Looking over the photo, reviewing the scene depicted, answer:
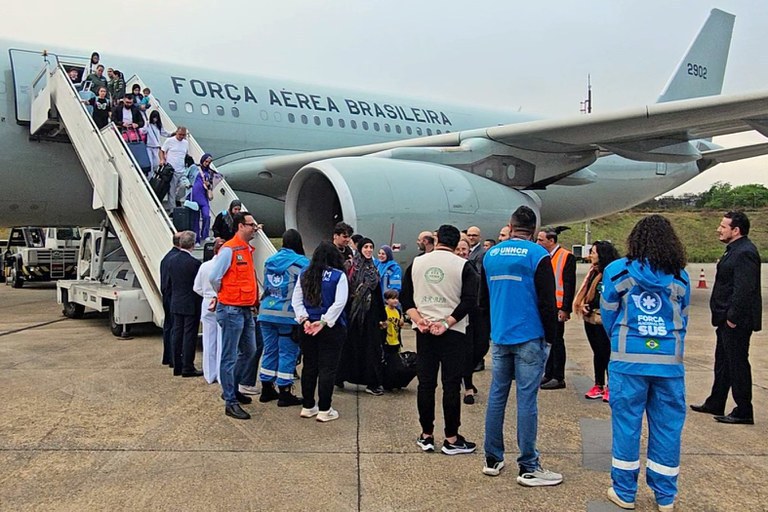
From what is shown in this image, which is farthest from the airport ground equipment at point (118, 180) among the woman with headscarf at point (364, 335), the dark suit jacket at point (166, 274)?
the woman with headscarf at point (364, 335)

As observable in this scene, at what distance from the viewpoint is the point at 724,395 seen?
16.3 ft

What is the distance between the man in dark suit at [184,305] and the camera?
20.2ft

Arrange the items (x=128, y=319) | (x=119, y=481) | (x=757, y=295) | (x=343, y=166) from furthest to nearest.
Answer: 1. (x=343, y=166)
2. (x=128, y=319)
3. (x=757, y=295)
4. (x=119, y=481)

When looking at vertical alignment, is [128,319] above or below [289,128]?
below

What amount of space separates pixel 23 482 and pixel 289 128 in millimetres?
8661

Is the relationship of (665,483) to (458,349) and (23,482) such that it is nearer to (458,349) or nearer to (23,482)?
(458,349)

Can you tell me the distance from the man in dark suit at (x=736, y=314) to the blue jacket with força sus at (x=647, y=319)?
1.64 m

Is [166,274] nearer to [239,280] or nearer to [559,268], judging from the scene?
[239,280]

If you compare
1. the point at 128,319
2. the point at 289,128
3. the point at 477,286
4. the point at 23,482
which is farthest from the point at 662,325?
the point at 289,128

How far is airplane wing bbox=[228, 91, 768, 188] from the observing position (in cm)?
895

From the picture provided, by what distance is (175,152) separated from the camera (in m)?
8.53

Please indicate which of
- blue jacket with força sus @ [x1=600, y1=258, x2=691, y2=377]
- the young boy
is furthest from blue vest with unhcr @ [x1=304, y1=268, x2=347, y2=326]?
blue jacket with força sus @ [x1=600, y1=258, x2=691, y2=377]

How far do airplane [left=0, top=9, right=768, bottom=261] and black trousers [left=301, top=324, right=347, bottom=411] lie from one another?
3.29m

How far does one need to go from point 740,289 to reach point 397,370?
8.71 ft
